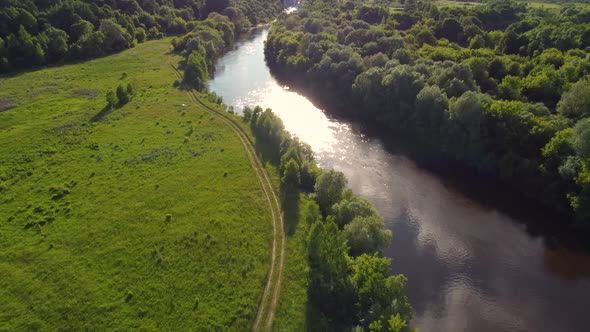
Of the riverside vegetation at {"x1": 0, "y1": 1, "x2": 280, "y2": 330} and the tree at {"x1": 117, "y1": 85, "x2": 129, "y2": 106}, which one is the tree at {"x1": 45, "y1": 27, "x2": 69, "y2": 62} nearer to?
the riverside vegetation at {"x1": 0, "y1": 1, "x2": 280, "y2": 330}

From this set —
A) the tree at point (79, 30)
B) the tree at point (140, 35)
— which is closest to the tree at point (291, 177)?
the tree at point (79, 30)

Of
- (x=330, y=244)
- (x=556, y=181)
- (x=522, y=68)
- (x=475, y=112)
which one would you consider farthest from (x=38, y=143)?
(x=522, y=68)

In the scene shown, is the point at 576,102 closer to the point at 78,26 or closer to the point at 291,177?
the point at 291,177

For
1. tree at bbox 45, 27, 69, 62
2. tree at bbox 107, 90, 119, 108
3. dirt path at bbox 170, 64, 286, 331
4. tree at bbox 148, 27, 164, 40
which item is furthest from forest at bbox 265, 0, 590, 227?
tree at bbox 45, 27, 69, 62

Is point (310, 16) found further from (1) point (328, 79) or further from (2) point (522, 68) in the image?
(2) point (522, 68)

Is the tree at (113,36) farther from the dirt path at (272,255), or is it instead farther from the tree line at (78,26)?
the dirt path at (272,255)

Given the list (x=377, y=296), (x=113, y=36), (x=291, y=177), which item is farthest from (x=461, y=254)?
(x=113, y=36)
